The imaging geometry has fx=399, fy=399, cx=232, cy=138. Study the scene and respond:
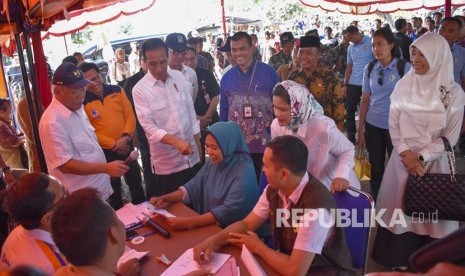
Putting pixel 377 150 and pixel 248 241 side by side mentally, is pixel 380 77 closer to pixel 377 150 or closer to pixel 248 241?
pixel 377 150

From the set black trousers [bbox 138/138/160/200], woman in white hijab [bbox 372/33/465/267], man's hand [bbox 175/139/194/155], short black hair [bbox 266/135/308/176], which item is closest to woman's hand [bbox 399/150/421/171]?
woman in white hijab [bbox 372/33/465/267]

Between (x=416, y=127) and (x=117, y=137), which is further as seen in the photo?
(x=117, y=137)

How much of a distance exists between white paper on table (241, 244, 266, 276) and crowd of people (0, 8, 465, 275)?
7 cm

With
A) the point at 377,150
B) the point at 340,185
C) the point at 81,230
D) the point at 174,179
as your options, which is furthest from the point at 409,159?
the point at 81,230

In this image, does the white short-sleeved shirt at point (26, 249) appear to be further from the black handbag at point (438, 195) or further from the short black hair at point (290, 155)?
the black handbag at point (438, 195)

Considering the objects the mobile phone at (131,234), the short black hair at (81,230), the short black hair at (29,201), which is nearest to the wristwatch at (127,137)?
the mobile phone at (131,234)

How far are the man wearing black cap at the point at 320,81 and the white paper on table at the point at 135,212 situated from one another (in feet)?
5.43

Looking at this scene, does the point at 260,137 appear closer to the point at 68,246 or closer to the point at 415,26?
the point at 68,246

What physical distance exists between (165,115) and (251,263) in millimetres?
1672

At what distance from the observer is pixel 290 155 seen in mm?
1758

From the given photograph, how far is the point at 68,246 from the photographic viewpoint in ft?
4.20

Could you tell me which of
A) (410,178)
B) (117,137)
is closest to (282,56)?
(117,137)

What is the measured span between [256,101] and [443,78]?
1.36m

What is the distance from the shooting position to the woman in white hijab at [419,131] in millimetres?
2520
